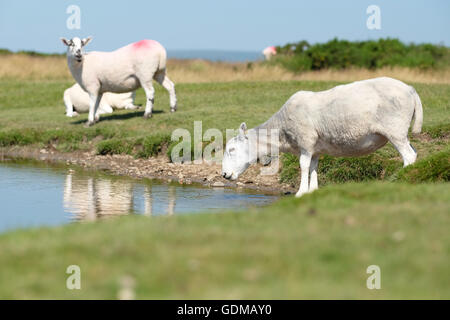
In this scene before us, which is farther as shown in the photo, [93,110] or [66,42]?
[93,110]

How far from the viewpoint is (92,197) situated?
12297mm


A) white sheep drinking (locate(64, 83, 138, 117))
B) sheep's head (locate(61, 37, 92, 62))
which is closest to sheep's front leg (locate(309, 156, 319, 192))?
sheep's head (locate(61, 37, 92, 62))

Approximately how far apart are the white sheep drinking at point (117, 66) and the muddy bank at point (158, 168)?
73.0 inches

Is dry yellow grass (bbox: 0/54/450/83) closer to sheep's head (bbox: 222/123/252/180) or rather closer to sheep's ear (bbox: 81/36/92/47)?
sheep's ear (bbox: 81/36/92/47)

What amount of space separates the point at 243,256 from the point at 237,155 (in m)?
6.48

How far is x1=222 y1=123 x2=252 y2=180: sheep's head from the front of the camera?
11820 millimetres

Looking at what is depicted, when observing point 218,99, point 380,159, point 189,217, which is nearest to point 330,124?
point 380,159

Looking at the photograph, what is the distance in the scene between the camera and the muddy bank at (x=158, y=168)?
45.6ft

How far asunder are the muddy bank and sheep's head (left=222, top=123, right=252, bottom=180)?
1552 millimetres

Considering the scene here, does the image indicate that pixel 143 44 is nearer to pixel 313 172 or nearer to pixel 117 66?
pixel 117 66

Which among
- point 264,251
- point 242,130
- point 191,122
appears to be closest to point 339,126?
point 242,130

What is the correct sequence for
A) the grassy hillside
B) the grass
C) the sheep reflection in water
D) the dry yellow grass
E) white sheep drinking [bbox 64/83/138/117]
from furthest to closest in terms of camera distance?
1. the dry yellow grass
2. white sheep drinking [bbox 64/83/138/117]
3. the grassy hillside
4. the sheep reflection in water
5. the grass
